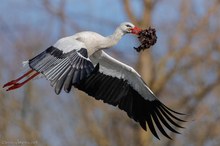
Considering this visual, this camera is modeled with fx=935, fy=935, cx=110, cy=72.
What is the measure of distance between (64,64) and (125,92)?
268cm

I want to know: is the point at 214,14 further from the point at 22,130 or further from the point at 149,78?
the point at 22,130

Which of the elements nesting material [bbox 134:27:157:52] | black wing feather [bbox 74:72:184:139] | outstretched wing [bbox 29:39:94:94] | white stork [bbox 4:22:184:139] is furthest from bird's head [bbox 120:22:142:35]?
black wing feather [bbox 74:72:184:139]

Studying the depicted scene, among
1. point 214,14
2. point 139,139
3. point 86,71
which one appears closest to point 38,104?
point 139,139

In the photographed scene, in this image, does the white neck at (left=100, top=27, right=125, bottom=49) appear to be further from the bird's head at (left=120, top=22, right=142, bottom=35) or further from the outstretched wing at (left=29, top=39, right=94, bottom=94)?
the outstretched wing at (left=29, top=39, right=94, bottom=94)

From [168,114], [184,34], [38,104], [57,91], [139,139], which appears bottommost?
[38,104]

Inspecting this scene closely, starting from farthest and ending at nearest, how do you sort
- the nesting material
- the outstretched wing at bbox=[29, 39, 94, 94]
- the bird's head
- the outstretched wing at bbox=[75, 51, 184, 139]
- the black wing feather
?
the black wing feather, the outstretched wing at bbox=[75, 51, 184, 139], the bird's head, the nesting material, the outstretched wing at bbox=[29, 39, 94, 94]

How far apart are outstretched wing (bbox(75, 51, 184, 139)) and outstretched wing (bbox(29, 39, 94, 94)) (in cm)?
165

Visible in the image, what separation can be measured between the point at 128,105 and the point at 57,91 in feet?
10.9

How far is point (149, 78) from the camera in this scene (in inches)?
1032

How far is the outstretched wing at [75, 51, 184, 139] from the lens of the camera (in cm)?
1547

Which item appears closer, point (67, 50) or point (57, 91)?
point (57, 91)

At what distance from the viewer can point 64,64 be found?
43.5ft

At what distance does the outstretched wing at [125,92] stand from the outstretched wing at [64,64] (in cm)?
165

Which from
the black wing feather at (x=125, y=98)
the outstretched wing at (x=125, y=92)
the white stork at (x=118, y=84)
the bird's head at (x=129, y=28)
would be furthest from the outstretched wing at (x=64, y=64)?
the black wing feather at (x=125, y=98)
